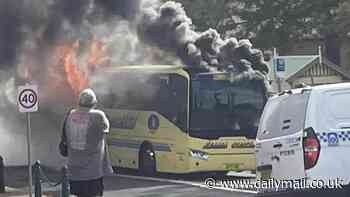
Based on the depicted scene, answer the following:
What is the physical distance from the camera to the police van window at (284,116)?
35.4ft

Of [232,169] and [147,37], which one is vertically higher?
[147,37]

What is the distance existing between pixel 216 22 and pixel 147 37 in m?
15.0

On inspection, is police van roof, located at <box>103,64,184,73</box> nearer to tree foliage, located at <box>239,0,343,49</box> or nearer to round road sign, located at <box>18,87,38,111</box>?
round road sign, located at <box>18,87,38,111</box>

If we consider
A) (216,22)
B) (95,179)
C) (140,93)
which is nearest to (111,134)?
(140,93)

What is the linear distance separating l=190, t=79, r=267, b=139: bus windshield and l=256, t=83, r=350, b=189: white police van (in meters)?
8.20

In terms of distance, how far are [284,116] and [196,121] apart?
8290mm

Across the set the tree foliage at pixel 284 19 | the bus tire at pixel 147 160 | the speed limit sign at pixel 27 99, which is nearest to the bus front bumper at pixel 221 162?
the bus tire at pixel 147 160

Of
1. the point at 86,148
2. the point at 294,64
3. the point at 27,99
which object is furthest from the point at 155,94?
the point at 86,148

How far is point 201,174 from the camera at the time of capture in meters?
20.5

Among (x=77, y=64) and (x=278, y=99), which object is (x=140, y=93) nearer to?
(x=77, y=64)

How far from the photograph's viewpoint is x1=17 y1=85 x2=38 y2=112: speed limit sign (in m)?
15.1

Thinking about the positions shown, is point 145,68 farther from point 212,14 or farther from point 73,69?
point 212,14

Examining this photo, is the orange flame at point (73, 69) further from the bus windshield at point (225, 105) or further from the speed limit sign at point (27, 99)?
the speed limit sign at point (27, 99)

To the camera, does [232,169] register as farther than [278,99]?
Yes
